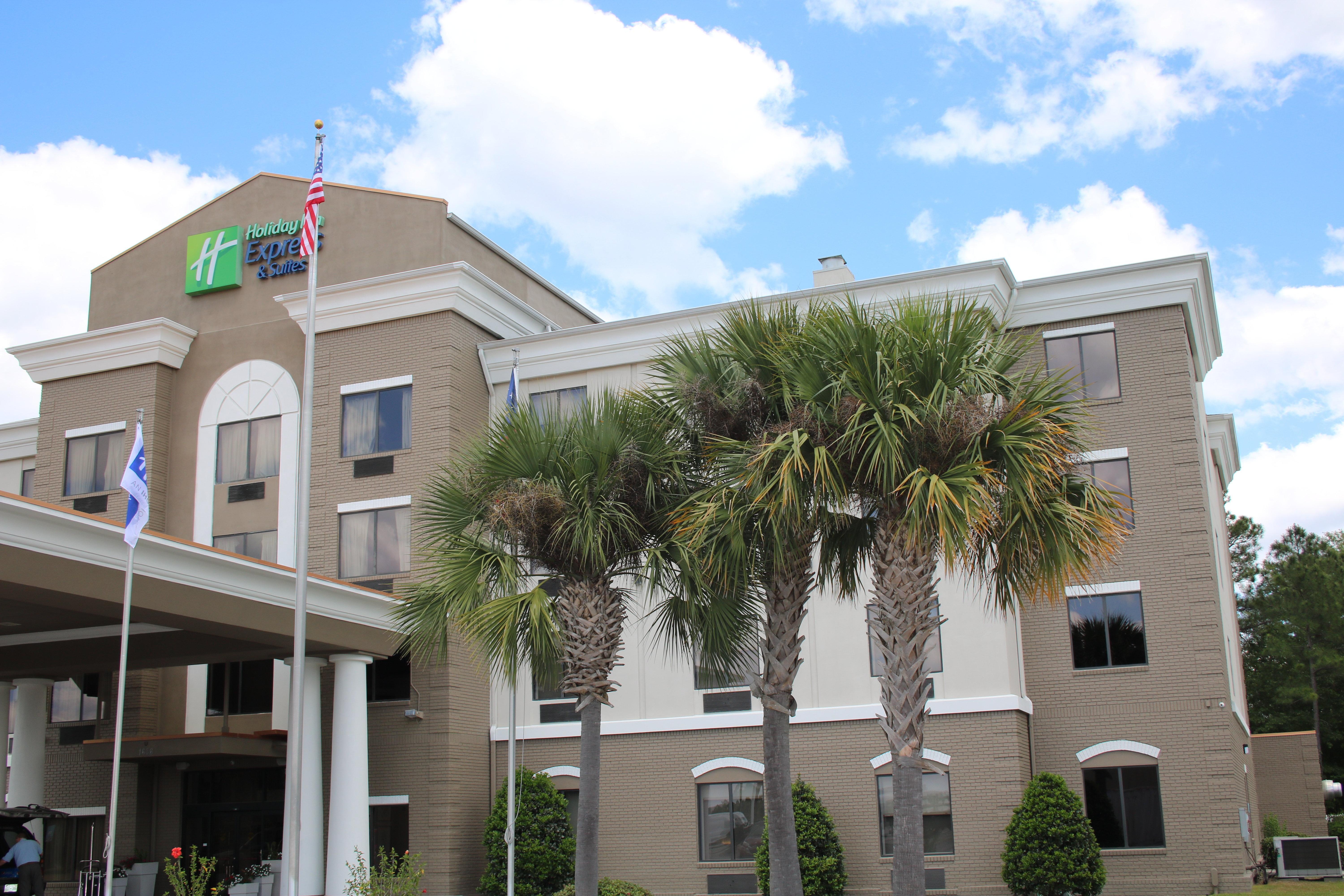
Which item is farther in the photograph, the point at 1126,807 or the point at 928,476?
the point at 1126,807

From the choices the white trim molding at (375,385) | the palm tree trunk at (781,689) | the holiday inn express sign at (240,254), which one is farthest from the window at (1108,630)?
the holiday inn express sign at (240,254)

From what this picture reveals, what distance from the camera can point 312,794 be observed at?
2281 centimetres

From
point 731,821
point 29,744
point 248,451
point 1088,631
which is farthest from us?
point 248,451

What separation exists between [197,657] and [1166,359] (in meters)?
19.8

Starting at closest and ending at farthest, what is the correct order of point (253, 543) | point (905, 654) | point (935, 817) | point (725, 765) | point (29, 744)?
point (905, 654) → point (935, 817) → point (725, 765) → point (29, 744) → point (253, 543)

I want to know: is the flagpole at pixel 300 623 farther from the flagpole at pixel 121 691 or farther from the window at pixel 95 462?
the window at pixel 95 462

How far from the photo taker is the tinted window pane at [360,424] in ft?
91.8

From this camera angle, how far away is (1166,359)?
79.9ft

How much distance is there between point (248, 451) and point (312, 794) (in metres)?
9.84

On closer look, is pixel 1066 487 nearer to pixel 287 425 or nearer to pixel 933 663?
pixel 933 663

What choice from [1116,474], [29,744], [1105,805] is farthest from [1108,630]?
[29,744]

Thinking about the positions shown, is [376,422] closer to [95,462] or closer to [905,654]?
[95,462]

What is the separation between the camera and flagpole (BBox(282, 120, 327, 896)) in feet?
52.1

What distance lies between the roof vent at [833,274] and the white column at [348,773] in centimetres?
1344
